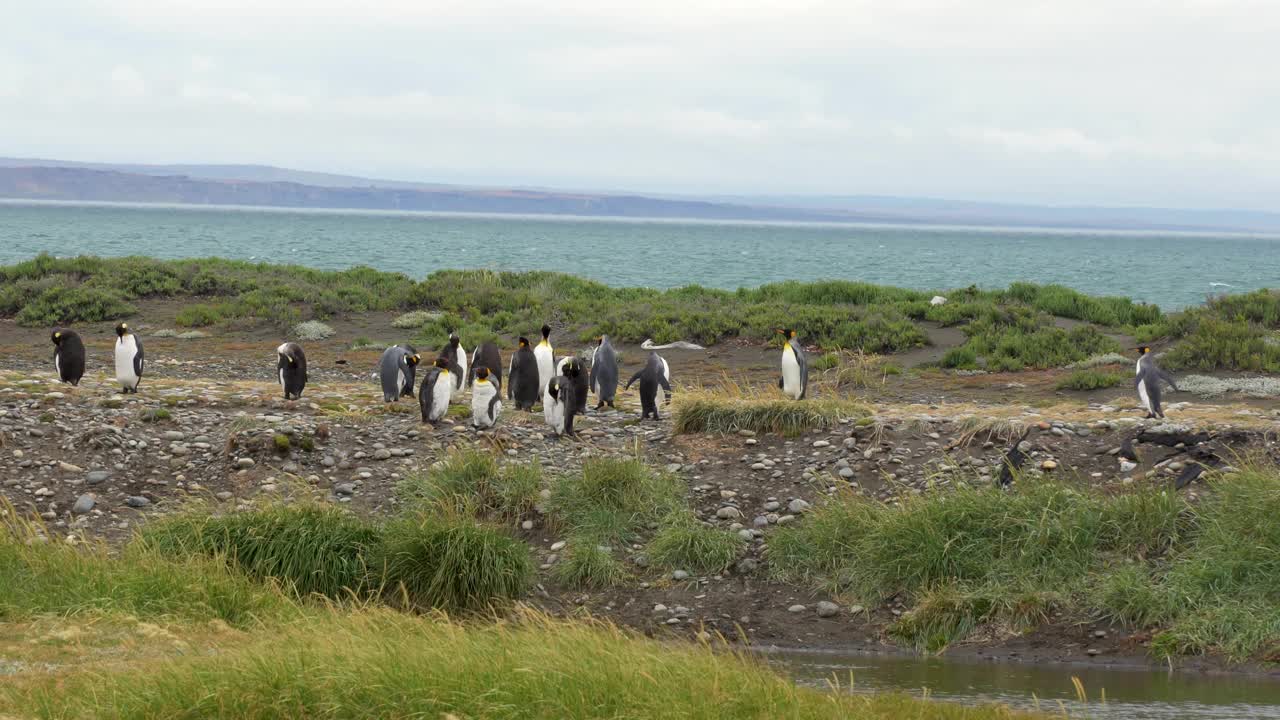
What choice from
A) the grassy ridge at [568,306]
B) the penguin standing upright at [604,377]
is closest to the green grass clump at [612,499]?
the penguin standing upright at [604,377]

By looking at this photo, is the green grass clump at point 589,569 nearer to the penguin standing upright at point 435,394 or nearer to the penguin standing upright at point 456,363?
the penguin standing upright at point 435,394

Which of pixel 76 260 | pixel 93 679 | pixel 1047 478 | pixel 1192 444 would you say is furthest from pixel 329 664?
pixel 76 260

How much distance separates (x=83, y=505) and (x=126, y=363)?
4.65 m

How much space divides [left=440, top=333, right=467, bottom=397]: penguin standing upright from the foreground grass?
601cm

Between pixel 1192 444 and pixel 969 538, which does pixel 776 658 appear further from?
pixel 1192 444

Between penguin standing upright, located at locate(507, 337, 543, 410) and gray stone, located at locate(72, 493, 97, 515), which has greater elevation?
penguin standing upright, located at locate(507, 337, 543, 410)

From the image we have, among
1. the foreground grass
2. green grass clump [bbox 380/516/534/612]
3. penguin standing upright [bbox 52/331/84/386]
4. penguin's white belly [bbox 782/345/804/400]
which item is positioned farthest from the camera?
penguin's white belly [bbox 782/345/804/400]

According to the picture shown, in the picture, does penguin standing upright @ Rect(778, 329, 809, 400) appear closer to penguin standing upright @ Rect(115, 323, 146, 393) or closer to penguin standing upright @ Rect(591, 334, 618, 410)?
penguin standing upright @ Rect(591, 334, 618, 410)

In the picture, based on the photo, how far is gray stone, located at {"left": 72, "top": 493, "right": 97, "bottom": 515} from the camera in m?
11.5

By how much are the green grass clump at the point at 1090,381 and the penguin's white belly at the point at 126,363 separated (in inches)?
488

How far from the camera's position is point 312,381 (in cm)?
1964

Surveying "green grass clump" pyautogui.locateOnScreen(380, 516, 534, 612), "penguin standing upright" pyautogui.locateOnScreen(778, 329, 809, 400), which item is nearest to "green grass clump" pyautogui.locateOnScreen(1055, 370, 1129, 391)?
"penguin standing upright" pyautogui.locateOnScreen(778, 329, 809, 400)

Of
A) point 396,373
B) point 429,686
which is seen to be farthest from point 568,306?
point 429,686

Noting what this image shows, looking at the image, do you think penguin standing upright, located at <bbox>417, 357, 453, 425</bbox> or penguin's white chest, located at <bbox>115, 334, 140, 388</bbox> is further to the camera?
penguin's white chest, located at <bbox>115, 334, 140, 388</bbox>
